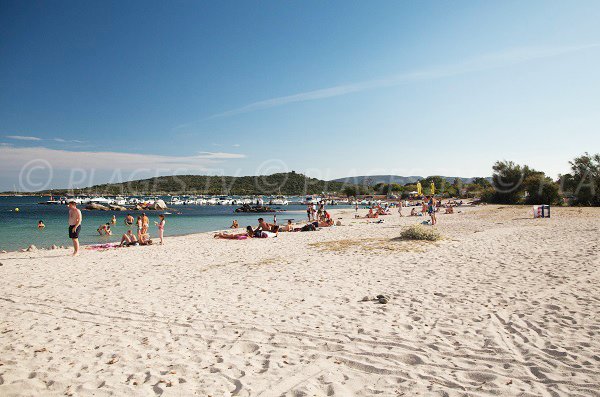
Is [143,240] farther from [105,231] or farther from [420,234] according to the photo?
[420,234]

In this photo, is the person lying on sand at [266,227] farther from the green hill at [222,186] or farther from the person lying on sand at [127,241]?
the green hill at [222,186]

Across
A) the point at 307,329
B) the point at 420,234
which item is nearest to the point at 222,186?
the point at 420,234

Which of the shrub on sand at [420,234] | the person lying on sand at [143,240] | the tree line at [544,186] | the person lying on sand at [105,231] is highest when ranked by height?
the tree line at [544,186]

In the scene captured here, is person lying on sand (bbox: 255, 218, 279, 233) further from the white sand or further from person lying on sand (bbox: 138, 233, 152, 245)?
the white sand

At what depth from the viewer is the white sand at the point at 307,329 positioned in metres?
3.65

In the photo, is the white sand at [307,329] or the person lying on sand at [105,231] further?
the person lying on sand at [105,231]

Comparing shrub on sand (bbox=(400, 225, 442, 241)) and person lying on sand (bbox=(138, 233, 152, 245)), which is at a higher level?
shrub on sand (bbox=(400, 225, 442, 241))

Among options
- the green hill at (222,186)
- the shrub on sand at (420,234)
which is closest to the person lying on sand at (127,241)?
the shrub on sand at (420,234)

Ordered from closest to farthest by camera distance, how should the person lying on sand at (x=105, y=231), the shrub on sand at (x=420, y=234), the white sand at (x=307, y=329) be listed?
the white sand at (x=307, y=329), the shrub on sand at (x=420, y=234), the person lying on sand at (x=105, y=231)

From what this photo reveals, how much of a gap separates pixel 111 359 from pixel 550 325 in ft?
20.8

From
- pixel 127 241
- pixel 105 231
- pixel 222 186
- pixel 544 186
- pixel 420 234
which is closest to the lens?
pixel 420 234

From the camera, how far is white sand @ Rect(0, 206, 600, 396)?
3654 mm

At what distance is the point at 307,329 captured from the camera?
16.8 ft

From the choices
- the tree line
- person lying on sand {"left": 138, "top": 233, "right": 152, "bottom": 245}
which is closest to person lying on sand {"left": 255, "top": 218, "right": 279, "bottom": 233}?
person lying on sand {"left": 138, "top": 233, "right": 152, "bottom": 245}
